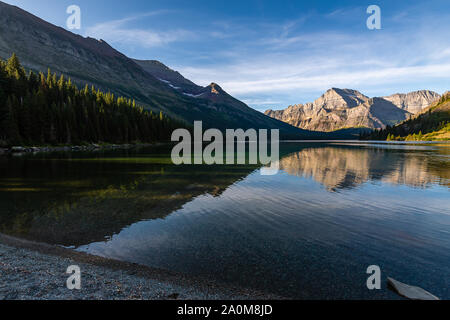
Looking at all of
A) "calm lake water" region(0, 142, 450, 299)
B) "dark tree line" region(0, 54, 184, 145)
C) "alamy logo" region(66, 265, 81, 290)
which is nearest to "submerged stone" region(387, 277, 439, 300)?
"calm lake water" region(0, 142, 450, 299)

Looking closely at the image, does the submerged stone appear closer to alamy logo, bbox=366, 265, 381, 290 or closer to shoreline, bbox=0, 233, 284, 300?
alamy logo, bbox=366, 265, 381, 290

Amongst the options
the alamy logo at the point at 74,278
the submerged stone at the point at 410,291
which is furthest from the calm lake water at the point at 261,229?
the alamy logo at the point at 74,278

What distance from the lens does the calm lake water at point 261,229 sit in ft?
35.5

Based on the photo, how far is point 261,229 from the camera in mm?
16500

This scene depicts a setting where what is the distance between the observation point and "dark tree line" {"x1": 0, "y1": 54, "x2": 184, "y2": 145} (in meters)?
82.0

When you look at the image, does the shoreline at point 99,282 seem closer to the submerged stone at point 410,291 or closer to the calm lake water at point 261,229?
the calm lake water at point 261,229

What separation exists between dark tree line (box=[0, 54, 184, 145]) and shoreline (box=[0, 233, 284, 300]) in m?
89.2

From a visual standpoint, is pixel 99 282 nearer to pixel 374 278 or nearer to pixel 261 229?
pixel 261 229

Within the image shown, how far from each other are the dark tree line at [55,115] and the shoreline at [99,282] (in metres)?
89.2

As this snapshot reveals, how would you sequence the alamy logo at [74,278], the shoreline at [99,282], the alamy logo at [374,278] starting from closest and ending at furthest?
the shoreline at [99,282] → the alamy logo at [74,278] → the alamy logo at [374,278]
